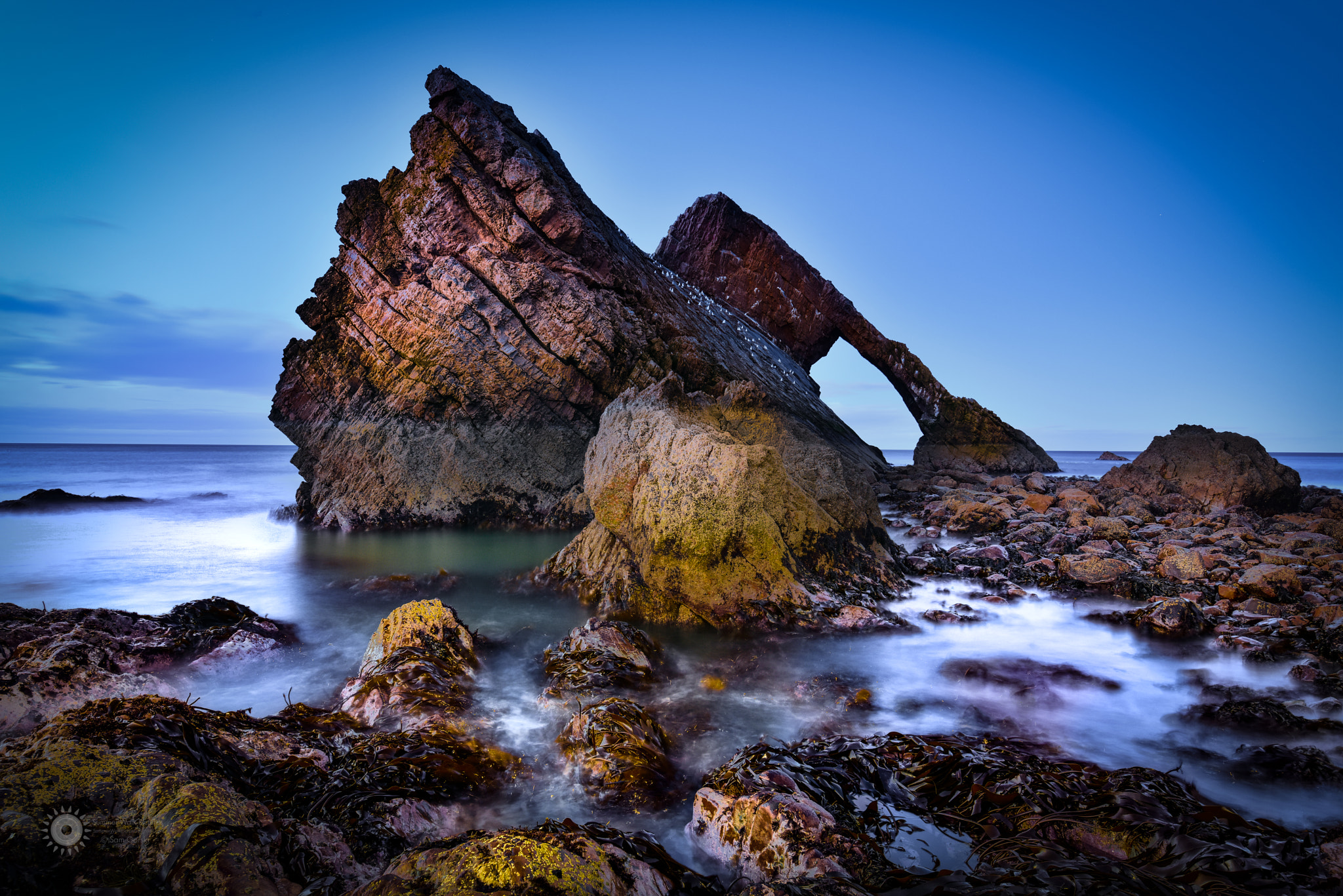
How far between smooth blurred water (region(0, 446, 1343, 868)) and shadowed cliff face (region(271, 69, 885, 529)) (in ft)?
10.1

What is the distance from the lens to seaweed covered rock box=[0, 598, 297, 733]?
364 cm

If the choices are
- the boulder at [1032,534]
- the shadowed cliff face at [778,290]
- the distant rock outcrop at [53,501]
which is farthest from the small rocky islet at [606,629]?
the shadowed cliff face at [778,290]

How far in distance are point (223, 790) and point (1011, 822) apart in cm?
326

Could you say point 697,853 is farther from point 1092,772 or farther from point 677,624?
point 677,624

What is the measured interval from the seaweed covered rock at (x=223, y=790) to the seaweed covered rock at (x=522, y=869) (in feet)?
1.49

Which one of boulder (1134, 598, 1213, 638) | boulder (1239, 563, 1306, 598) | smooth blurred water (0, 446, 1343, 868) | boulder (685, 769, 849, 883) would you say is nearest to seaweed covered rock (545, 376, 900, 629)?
smooth blurred water (0, 446, 1343, 868)

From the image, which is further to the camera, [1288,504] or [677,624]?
[1288,504]

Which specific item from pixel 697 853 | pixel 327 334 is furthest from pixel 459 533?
pixel 697 853

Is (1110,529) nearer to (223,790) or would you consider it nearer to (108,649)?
(223,790)

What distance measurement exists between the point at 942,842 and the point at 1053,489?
16669 mm

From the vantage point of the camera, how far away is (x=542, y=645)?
6.05m

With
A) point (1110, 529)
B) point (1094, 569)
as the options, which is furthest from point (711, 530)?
point (1110, 529)

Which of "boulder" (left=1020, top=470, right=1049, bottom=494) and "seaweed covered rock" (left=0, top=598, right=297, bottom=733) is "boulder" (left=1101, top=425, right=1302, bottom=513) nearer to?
"boulder" (left=1020, top=470, right=1049, bottom=494)

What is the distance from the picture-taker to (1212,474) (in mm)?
13594
